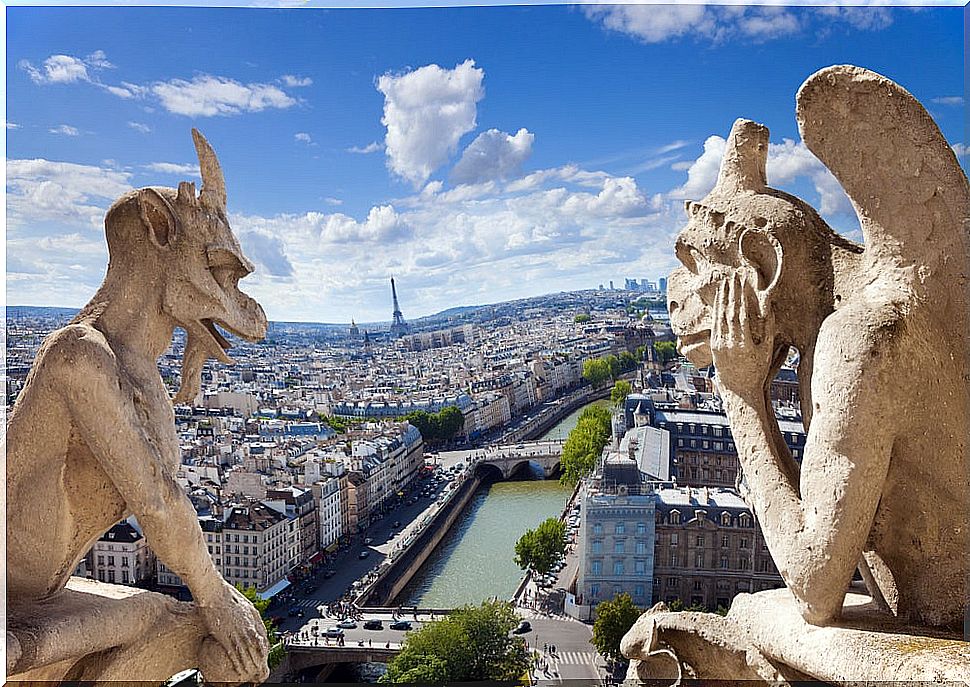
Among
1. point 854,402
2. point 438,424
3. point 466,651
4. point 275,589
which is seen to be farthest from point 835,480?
point 438,424

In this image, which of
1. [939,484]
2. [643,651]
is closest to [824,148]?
[939,484]

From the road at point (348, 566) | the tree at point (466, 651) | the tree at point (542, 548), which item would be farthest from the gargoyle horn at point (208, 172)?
the tree at point (542, 548)

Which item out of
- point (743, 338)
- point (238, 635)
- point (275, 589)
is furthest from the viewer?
point (275, 589)

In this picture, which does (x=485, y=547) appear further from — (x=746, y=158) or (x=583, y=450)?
(x=746, y=158)

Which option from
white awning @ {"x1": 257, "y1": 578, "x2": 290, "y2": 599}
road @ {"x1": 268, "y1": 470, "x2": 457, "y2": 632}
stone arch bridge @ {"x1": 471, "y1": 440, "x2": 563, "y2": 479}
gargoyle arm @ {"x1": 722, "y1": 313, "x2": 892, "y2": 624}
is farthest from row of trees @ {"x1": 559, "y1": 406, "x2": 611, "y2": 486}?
gargoyle arm @ {"x1": 722, "y1": 313, "x2": 892, "y2": 624}

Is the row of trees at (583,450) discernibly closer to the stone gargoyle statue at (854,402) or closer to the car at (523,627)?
the car at (523,627)

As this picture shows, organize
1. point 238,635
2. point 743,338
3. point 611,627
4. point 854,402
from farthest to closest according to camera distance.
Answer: point 611,627 < point 238,635 < point 743,338 < point 854,402

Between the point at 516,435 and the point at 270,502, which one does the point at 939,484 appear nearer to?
the point at 270,502
